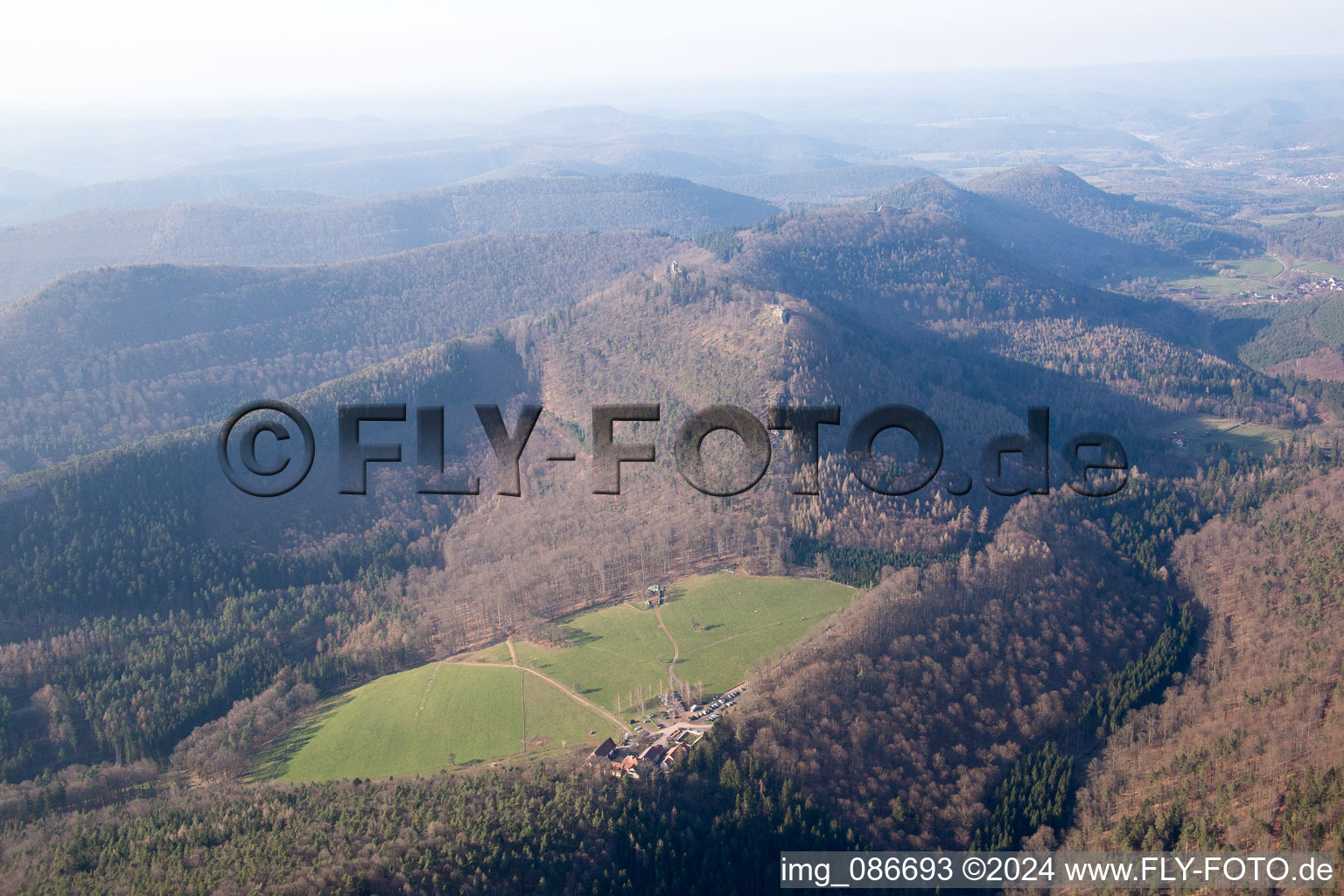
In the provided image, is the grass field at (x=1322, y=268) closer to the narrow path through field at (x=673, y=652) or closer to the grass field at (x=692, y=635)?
the grass field at (x=692, y=635)

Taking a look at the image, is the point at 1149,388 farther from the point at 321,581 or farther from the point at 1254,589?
the point at 321,581

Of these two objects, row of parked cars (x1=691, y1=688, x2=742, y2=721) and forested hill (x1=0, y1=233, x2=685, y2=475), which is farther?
forested hill (x1=0, y1=233, x2=685, y2=475)

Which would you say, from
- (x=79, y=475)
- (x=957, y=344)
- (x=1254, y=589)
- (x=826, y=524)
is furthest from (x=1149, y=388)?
(x=79, y=475)

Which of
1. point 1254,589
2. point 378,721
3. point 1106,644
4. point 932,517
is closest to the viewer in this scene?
point 378,721

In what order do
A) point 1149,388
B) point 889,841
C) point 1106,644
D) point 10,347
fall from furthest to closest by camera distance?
point 10,347
point 1149,388
point 1106,644
point 889,841

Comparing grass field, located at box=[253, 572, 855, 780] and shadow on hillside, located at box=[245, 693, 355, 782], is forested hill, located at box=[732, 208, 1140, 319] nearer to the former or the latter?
grass field, located at box=[253, 572, 855, 780]

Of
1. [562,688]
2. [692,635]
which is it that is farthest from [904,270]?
[562,688]

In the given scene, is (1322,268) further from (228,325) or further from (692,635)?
(228,325)

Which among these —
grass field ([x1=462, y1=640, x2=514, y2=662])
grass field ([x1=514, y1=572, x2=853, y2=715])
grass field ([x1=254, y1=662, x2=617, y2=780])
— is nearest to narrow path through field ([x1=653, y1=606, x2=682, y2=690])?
grass field ([x1=514, y1=572, x2=853, y2=715])
